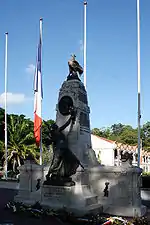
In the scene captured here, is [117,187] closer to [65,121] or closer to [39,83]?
[65,121]

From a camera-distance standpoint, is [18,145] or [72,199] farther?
[18,145]

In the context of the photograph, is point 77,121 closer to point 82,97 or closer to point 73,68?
point 82,97

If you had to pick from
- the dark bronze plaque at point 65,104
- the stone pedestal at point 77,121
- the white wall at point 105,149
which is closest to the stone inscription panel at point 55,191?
the stone pedestal at point 77,121

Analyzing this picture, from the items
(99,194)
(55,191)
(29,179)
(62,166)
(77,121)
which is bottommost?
(99,194)

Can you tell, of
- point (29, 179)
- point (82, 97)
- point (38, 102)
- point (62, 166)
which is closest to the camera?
point (62, 166)

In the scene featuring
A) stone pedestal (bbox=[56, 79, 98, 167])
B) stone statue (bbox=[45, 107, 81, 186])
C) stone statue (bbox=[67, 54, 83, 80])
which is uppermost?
stone statue (bbox=[67, 54, 83, 80])

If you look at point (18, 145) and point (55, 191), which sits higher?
point (18, 145)

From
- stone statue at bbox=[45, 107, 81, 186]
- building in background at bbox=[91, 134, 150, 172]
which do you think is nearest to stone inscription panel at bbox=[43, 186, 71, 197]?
stone statue at bbox=[45, 107, 81, 186]

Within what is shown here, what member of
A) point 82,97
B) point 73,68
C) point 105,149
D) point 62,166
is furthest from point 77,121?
point 105,149

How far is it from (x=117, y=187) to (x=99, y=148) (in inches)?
1194

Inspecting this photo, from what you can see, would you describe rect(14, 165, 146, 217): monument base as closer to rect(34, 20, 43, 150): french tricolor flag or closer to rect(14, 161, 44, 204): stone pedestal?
rect(14, 161, 44, 204): stone pedestal

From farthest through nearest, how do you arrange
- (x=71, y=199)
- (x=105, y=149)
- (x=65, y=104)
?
(x=105, y=149) → (x=65, y=104) → (x=71, y=199)

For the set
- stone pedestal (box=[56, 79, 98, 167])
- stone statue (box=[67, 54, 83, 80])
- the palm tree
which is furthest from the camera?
the palm tree

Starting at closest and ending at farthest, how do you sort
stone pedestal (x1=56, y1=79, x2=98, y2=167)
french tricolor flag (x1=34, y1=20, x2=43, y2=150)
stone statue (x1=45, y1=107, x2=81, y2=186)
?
stone statue (x1=45, y1=107, x2=81, y2=186) < stone pedestal (x1=56, y1=79, x2=98, y2=167) < french tricolor flag (x1=34, y1=20, x2=43, y2=150)
